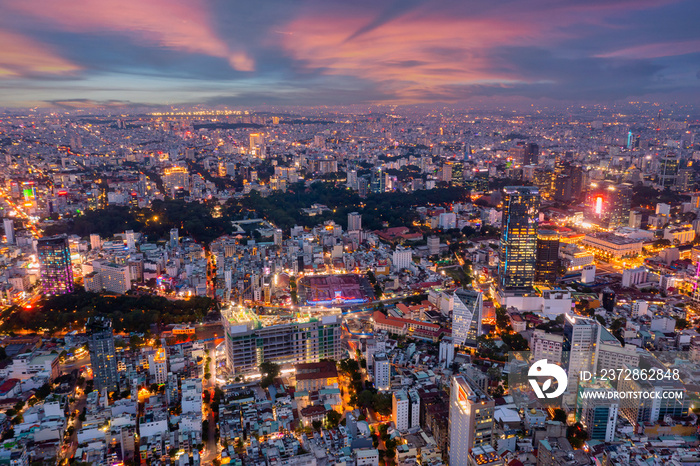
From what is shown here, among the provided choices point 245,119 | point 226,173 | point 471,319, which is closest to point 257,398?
point 471,319

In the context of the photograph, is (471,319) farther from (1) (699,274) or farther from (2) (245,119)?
(2) (245,119)

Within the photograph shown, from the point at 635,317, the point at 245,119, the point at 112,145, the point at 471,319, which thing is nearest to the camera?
the point at 471,319

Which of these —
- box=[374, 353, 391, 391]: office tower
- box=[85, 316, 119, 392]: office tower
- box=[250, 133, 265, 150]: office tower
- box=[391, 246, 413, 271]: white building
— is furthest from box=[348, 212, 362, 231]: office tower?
box=[250, 133, 265, 150]: office tower

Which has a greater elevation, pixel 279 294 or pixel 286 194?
pixel 286 194

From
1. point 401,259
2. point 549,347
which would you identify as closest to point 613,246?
point 401,259

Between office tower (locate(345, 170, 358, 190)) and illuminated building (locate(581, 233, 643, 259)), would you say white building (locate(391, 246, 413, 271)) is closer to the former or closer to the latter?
illuminated building (locate(581, 233, 643, 259))

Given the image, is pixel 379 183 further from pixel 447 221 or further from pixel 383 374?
pixel 383 374

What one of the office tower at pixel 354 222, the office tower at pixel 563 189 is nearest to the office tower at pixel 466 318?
the office tower at pixel 354 222
